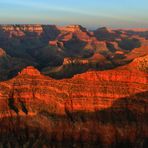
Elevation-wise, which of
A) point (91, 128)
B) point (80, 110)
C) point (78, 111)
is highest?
point (80, 110)

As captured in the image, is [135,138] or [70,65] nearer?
[135,138]

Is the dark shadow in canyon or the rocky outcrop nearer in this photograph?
the dark shadow in canyon

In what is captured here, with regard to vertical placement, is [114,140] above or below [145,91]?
below

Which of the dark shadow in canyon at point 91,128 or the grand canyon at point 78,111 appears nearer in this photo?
the dark shadow in canyon at point 91,128

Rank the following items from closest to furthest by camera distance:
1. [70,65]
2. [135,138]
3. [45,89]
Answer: [135,138]
[45,89]
[70,65]

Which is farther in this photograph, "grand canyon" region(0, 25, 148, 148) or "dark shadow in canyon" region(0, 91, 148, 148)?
"grand canyon" region(0, 25, 148, 148)

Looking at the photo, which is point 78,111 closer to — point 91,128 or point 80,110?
point 80,110

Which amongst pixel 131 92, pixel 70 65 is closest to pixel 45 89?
pixel 131 92

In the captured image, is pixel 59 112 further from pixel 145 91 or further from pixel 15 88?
pixel 145 91

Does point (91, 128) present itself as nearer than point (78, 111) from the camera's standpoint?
Yes

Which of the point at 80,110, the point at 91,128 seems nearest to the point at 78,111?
the point at 80,110

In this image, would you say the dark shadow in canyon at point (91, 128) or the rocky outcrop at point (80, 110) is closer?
the dark shadow in canyon at point (91, 128)
